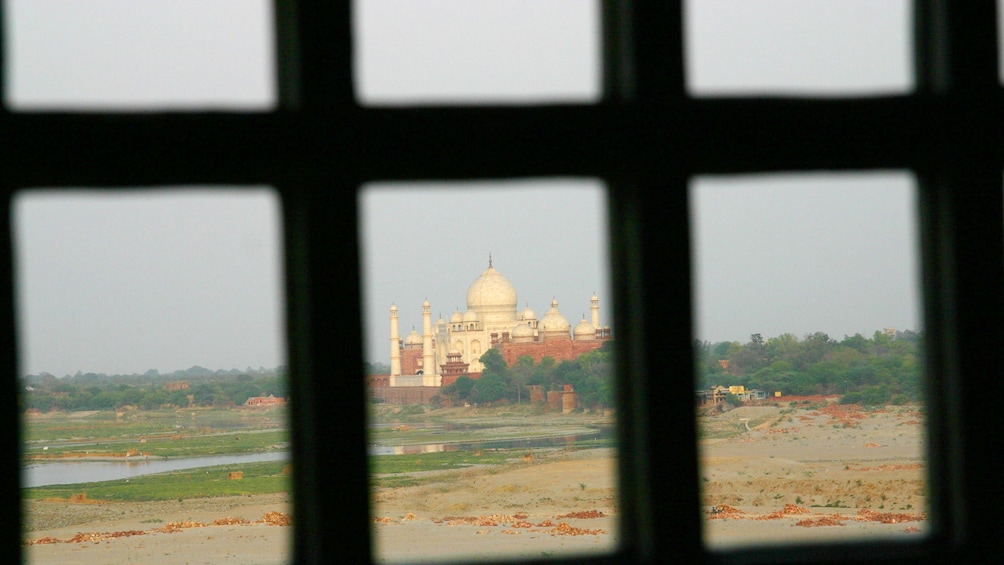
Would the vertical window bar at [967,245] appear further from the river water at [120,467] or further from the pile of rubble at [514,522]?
the river water at [120,467]

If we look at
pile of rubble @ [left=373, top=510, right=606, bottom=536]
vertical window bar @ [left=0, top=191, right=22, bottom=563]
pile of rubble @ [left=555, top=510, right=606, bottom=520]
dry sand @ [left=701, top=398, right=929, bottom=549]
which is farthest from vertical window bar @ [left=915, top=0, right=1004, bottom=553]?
pile of rubble @ [left=555, top=510, right=606, bottom=520]

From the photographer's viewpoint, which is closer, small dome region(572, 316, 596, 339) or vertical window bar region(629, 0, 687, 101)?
vertical window bar region(629, 0, 687, 101)

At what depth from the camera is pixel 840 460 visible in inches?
871

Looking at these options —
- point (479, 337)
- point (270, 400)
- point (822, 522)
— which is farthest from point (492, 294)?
point (270, 400)

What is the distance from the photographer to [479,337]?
1323 inches

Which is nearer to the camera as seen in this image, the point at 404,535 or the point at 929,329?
the point at 929,329

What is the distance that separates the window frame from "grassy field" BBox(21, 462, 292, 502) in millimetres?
24419

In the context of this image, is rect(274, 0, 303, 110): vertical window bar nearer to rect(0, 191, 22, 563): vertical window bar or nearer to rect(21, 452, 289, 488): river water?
rect(0, 191, 22, 563): vertical window bar

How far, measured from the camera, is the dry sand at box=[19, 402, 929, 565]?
752 inches

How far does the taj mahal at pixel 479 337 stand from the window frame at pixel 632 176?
27979mm

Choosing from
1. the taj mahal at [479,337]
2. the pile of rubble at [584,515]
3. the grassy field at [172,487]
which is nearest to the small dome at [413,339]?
the taj mahal at [479,337]

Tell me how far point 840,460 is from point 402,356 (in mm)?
17504

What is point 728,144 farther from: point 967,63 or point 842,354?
point 842,354

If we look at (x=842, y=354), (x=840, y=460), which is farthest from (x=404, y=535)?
(x=842, y=354)
